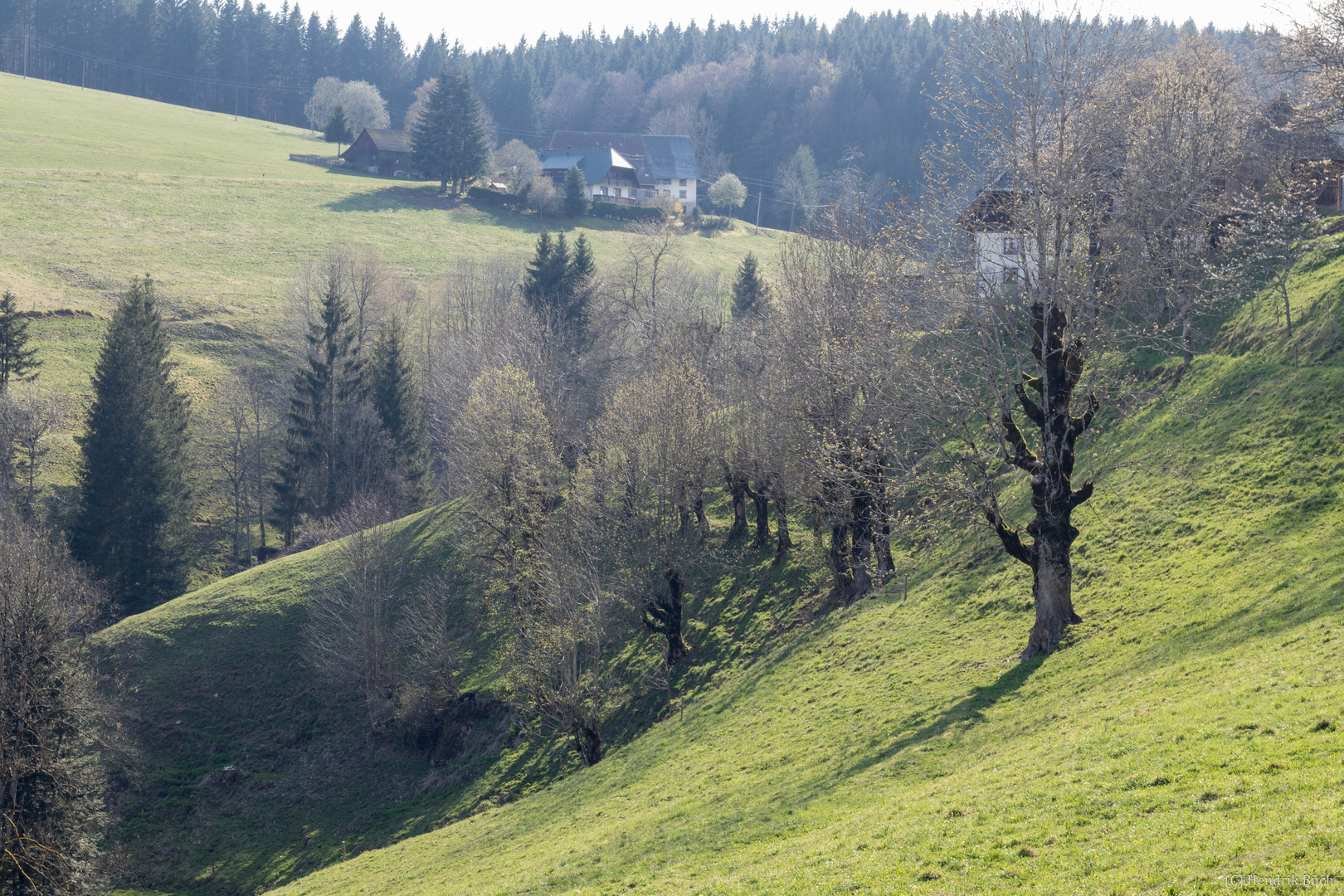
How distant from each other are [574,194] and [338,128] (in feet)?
171

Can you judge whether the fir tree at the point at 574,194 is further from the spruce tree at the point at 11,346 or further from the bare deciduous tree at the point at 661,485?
the bare deciduous tree at the point at 661,485

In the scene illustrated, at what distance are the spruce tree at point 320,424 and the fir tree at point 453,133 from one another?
49991 millimetres

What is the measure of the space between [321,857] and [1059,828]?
105 feet

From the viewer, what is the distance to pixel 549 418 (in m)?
51.6

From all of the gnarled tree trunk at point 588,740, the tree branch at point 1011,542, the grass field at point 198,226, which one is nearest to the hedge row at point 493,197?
the grass field at point 198,226

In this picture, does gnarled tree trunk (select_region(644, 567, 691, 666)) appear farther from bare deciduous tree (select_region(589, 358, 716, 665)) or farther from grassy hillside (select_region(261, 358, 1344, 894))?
grassy hillside (select_region(261, 358, 1344, 894))

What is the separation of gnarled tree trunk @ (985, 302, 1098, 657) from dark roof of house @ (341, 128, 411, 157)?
5133 inches

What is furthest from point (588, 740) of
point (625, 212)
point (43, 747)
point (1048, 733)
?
point (625, 212)

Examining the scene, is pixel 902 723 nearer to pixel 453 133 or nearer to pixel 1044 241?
pixel 1044 241

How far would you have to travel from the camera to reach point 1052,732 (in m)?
19.5

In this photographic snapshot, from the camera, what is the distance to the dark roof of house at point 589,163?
464ft

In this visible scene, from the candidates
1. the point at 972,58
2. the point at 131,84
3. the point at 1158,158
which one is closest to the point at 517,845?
the point at 972,58

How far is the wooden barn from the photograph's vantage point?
140m

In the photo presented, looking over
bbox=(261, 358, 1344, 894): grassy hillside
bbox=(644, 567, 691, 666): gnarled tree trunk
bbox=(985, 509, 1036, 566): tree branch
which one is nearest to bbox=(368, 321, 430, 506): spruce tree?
bbox=(644, 567, 691, 666): gnarled tree trunk
